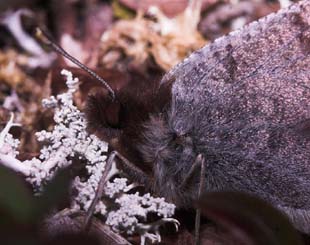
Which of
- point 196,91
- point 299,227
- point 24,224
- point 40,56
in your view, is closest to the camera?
point 24,224

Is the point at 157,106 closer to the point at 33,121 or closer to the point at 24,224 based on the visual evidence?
the point at 33,121

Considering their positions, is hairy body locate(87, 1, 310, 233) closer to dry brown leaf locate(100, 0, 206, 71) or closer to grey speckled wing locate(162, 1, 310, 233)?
grey speckled wing locate(162, 1, 310, 233)

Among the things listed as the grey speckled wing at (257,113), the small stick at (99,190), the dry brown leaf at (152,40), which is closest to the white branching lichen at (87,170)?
the small stick at (99,190)

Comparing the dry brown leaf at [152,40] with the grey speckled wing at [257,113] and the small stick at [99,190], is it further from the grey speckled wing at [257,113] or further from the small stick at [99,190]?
the small stick at [99,190]

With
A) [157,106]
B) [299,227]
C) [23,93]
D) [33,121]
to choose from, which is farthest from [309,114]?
[23,93]

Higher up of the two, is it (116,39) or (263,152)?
(116,39)

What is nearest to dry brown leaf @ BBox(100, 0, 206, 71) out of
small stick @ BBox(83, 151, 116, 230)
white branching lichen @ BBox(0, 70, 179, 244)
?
white branching lichen @ BBox(0, 70, 179, 244)
